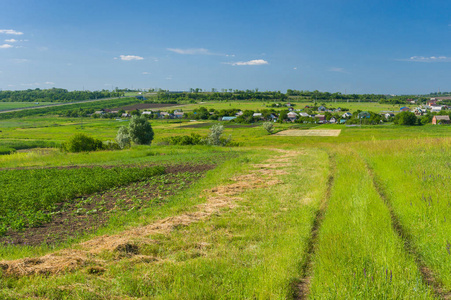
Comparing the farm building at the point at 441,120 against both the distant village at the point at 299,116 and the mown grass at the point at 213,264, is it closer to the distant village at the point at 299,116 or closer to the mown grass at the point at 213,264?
the distant village at the point at 299,116

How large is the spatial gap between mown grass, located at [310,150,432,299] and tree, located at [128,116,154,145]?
171 ft

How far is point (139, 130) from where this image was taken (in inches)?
2325

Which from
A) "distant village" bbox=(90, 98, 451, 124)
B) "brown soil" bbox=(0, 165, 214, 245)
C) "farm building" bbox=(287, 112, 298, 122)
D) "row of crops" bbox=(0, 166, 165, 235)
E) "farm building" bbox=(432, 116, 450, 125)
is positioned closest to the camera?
"brown soil" bbox=(0, 165, 214, 245)

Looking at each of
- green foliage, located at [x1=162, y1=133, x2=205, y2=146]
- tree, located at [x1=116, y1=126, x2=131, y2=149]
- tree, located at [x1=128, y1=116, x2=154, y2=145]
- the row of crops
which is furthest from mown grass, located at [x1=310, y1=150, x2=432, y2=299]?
tree, located at [x1=116, y1=126, x2=131, y2=149]

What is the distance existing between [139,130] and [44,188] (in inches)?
1677

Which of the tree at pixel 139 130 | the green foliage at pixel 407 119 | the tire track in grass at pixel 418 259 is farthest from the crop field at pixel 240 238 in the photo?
the green foliage at pixel 407 119

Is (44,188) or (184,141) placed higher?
(44,188)

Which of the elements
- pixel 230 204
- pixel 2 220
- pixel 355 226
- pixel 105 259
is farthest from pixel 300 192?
pixel 2 220

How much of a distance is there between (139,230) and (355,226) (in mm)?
6694

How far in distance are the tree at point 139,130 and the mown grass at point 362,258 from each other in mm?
52079

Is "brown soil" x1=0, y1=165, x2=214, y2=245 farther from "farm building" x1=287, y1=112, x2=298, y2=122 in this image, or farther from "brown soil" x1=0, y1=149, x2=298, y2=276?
"farm building" x1=287, y1=112, x2=298, y2=122

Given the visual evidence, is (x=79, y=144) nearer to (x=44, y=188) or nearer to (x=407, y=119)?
(x=44, y=188)

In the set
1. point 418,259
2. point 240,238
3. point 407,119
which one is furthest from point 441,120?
point 240,238

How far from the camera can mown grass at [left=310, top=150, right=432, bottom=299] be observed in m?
5.64
